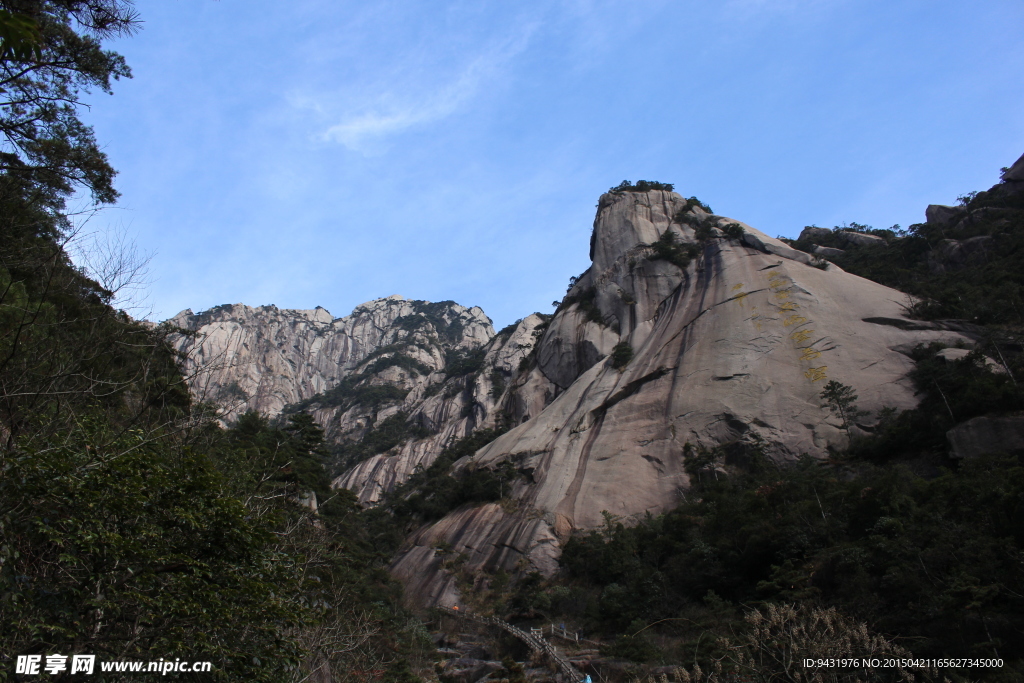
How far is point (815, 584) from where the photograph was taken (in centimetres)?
1617

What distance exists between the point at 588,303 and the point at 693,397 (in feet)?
60.5

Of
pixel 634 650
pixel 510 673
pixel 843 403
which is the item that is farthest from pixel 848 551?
pixel 843 403

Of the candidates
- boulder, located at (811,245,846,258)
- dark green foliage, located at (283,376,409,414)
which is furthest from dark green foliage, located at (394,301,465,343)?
boulder, located at (811,245,846,258)

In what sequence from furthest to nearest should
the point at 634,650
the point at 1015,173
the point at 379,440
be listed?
the point at 379,440 → the point at 1015,173 → the point at 634,650

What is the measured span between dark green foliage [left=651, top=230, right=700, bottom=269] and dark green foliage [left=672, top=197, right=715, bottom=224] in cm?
407

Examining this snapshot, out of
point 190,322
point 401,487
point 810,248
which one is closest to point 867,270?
point 810,248

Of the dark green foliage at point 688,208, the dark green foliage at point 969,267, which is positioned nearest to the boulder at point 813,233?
the dark green foliage at point 969,267

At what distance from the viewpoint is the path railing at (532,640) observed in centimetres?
1714

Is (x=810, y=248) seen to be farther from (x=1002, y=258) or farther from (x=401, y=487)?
(x=401, y=487)

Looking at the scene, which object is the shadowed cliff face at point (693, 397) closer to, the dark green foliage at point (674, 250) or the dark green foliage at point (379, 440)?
the dark green foliage at point (674, 250)

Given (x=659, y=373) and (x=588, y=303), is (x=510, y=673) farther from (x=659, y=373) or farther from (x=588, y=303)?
(x=588, y=303)

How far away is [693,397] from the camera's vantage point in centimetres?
3002

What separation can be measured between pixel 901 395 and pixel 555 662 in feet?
65.6

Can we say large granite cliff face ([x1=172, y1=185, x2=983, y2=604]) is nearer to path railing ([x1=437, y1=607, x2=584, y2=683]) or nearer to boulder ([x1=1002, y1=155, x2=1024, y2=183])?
path railing ([x1=437, y1=607, x2=584, y2=683])
